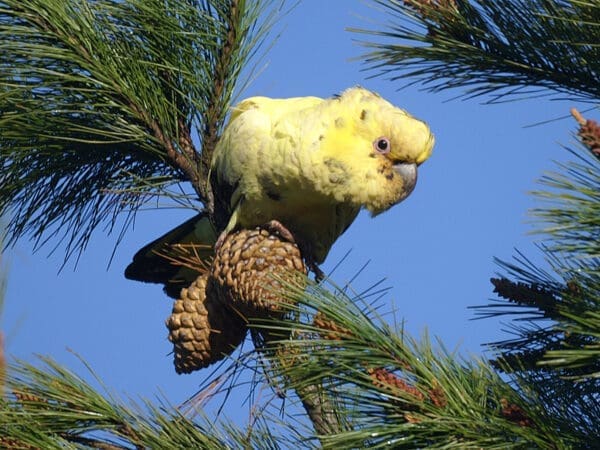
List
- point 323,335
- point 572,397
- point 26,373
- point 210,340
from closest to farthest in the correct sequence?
point 572,397 → point 323,335 → point 26,373 → point 210,340

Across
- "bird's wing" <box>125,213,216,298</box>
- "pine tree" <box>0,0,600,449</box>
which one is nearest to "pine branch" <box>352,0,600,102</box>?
"pine tree" <box>0,0,600,449</box>

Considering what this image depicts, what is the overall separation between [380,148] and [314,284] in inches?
46.9

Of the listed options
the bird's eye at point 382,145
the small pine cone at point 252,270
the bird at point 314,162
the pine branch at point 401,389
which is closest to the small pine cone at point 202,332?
the small pine cone at point 252,270

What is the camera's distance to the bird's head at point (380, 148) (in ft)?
9.35

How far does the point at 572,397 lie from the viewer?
158cm

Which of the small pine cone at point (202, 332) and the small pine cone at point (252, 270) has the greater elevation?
the small pine cone at point (252, 270)

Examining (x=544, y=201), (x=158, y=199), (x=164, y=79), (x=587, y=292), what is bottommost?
(x=587, y=292)

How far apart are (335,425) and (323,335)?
31 cm

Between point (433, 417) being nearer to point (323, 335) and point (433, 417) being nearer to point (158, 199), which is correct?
point (323, 335)

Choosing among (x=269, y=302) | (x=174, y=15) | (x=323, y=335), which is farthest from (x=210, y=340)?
(x=174, y=15)

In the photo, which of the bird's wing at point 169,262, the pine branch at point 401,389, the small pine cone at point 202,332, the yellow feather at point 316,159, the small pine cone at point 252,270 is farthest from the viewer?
the bird's wing at point 169,262

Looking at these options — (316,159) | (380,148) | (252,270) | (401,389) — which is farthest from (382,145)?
(401,389)

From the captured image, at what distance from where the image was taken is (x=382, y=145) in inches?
114

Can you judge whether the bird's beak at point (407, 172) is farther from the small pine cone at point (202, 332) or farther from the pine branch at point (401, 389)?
the pine branch at point (401, 389)
